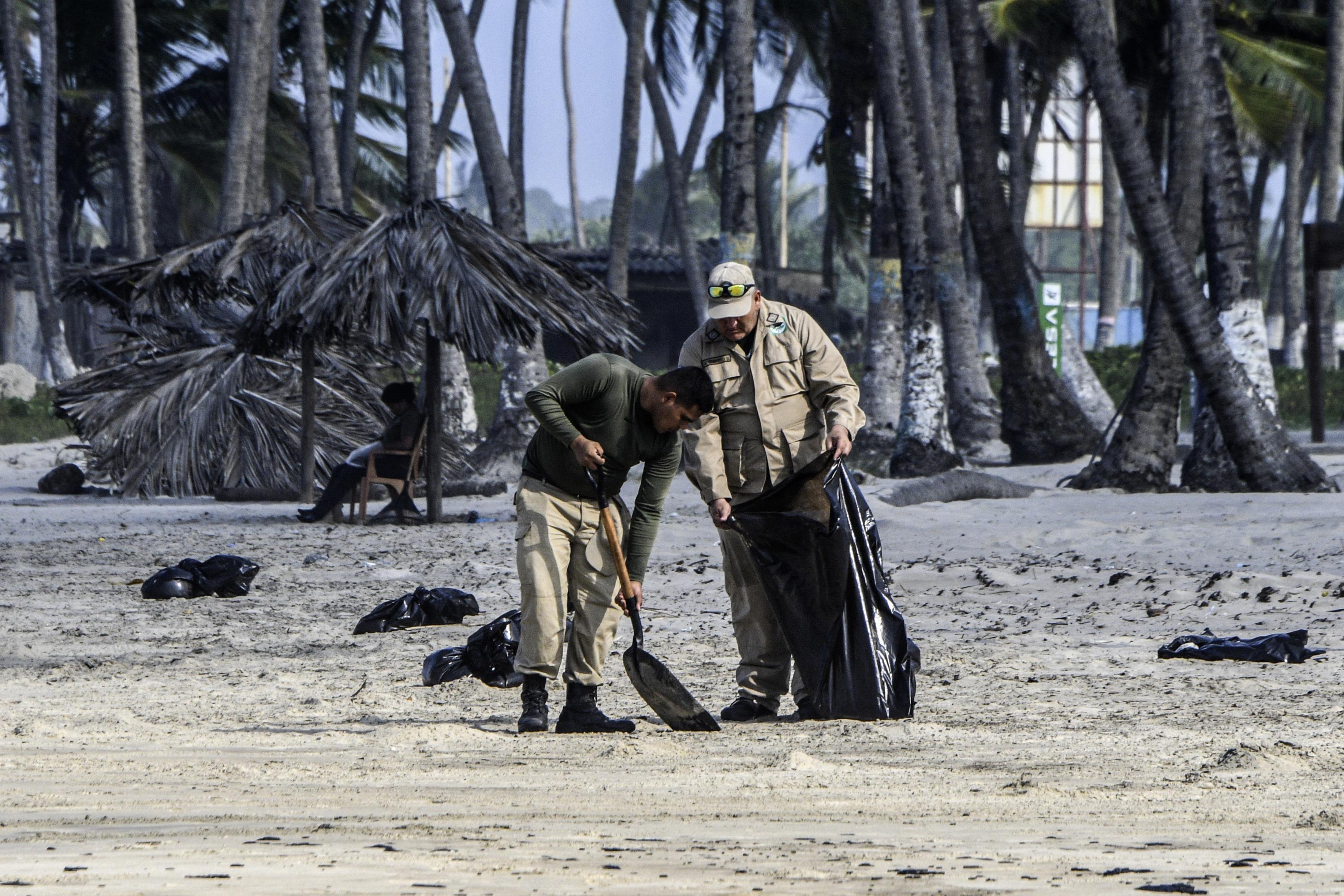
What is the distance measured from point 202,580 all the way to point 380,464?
3.39 m

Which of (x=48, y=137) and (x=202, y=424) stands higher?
(x=48, y=137)

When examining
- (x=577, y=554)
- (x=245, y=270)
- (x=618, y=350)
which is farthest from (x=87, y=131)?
(x=577, y=554)

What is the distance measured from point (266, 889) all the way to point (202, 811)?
94 centimetres

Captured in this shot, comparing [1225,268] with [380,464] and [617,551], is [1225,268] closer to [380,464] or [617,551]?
[380,464]

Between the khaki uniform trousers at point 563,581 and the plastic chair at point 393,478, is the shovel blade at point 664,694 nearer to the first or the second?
the khaki uniform trousers at point 563,581

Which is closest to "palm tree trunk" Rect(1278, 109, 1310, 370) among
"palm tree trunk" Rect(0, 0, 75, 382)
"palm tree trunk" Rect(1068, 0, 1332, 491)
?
"palm tree trunk" Rect(1068, 0, 1332, 491)

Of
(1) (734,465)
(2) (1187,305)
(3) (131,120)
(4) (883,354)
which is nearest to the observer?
(1) (734,465)

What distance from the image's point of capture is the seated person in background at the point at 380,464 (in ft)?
36.6

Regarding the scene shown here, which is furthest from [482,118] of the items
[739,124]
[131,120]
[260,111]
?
[131,120]

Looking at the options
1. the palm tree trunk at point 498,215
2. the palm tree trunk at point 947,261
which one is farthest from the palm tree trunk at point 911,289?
the palm tree trunk at point 498,215

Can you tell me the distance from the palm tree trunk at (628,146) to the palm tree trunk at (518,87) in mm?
1832

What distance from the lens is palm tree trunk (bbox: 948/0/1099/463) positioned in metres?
14.3

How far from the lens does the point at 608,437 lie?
455 centimetres

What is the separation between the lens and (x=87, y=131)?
25047 millimetres
